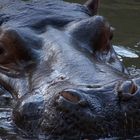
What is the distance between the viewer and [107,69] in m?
4.58

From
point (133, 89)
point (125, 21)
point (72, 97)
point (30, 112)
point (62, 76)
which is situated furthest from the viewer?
point (125, 21)

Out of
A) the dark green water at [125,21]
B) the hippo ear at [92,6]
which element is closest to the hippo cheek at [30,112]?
the hippo ear at [92,6]

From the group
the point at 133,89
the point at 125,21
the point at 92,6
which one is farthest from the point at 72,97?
the point at 125,21

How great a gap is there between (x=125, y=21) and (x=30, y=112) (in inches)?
214

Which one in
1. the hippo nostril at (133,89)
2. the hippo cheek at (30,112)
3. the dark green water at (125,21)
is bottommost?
the dark green water at (125,21)

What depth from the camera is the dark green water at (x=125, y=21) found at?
8094mm

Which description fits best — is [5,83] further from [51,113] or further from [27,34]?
[51,113]

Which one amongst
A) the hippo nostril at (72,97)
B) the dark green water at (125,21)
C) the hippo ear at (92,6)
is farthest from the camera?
the dark green water at (125,21)

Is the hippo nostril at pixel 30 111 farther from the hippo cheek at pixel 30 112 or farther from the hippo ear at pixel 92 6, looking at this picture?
the hippo ear at pixel 92 6

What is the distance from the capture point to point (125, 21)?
9430mm

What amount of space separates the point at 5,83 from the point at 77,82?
3.21ft

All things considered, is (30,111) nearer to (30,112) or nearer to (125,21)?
(30,112)

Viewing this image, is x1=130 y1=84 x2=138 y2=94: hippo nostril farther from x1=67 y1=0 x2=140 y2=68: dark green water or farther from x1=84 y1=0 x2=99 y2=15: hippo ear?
x1=67 y1=0 x2=140 y2=68: dark green water

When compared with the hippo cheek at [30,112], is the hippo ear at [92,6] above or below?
below
